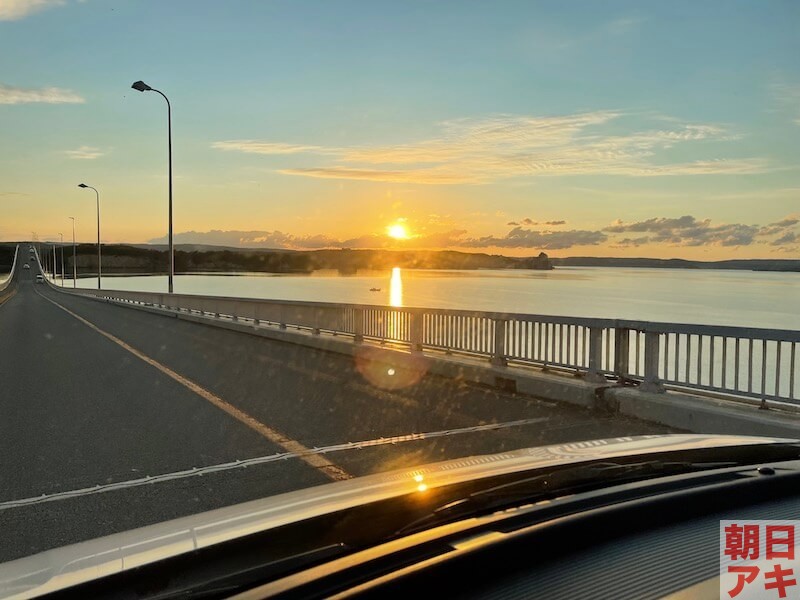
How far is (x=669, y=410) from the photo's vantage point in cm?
806

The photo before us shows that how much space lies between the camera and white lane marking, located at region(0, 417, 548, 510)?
17.8 feet

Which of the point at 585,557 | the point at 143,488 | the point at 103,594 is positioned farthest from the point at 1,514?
the point at 585,557

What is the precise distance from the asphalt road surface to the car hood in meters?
2.63

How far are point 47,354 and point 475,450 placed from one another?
13.4m

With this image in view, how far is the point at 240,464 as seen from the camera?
250 inches

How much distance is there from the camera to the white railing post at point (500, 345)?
37.7 ft

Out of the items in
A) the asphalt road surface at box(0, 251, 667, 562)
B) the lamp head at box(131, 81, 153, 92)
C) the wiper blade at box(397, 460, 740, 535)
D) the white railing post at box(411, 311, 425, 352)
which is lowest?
the asphalt road surface at box(0, 251, 667, 562)

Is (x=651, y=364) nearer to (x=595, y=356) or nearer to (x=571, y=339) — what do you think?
(x=595, y=356)

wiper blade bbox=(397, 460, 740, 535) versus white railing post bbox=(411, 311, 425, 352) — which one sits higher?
wiper blade bbox=(397, 460, 740, 535)

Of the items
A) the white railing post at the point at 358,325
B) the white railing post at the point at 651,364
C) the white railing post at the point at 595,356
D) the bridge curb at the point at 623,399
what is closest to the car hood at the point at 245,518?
the bridge curb at the point at 623,399

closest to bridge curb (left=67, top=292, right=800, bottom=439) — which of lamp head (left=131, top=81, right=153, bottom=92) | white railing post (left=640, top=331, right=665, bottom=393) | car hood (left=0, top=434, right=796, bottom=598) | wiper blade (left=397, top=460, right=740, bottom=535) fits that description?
white railing post (left=640, top=331, right=665, bottom=393)

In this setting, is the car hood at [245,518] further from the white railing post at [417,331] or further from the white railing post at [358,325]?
the white railing post at [358,325]

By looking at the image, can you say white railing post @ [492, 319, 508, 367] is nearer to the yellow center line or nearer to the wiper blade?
the yellow center line

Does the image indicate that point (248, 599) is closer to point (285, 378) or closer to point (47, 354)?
point (285, 378)
